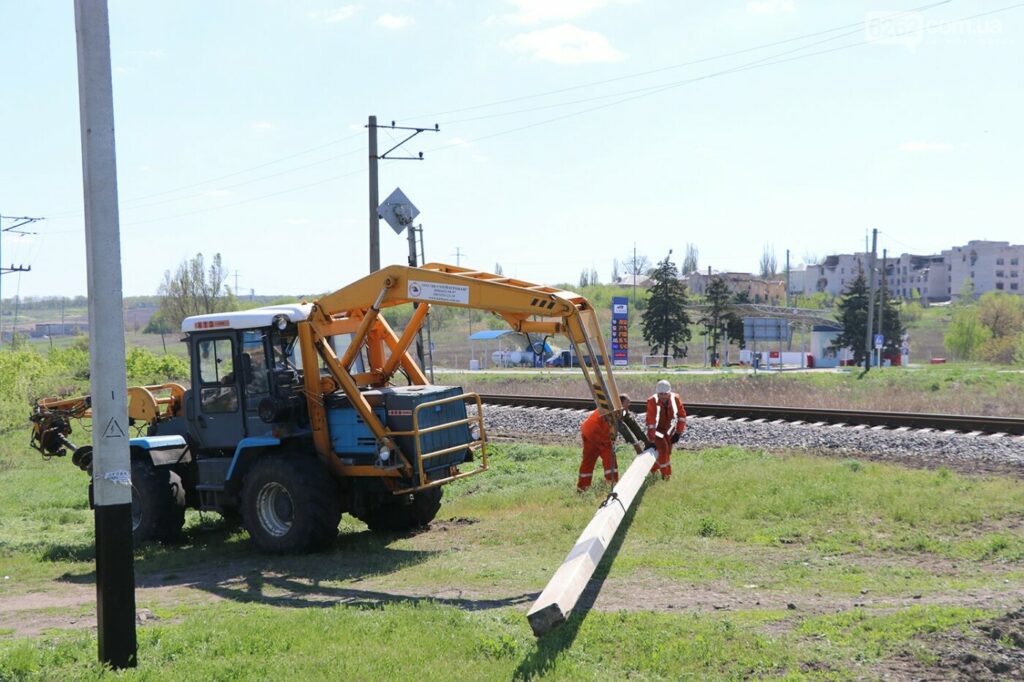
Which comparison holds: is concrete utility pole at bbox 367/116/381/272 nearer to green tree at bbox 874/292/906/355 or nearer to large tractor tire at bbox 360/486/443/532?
large tractor tire at bbox 360/486/443/532

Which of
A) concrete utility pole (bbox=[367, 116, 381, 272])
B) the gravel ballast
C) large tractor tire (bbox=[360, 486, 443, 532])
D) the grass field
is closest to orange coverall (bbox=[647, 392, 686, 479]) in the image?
the grass field

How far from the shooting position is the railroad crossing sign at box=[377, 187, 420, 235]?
20.0 m

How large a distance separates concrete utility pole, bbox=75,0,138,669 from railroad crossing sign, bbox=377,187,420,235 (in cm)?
1352

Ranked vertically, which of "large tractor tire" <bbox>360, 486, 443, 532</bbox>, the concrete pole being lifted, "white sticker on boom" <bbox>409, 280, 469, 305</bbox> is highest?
"white sticker on boom" <bbox>409, 280, 469, 305</bbox>

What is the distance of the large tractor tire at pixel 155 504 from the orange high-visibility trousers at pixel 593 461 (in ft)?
17.1

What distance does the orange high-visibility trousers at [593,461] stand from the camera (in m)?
13.1

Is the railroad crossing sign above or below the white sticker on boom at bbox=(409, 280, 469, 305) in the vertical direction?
above

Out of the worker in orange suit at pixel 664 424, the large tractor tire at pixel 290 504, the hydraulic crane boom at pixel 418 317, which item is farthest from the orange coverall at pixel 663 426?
the large tractor tire at pixel 290 504

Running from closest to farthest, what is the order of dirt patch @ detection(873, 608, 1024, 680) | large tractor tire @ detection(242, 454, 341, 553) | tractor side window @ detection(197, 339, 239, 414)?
dirt patch @ detection(873, 608, 1024, 680), large tractor tire @ detection(242, 454, 341, 553), tractor side window @ detection(197, 339, 239, 414)

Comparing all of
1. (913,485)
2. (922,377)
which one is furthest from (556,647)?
(922,377)

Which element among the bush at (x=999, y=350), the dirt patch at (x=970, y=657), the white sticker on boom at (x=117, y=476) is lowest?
the bush at (x=999, y=350)

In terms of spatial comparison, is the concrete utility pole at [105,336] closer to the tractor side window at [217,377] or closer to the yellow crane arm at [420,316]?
the yellow crane arm at [420,316]

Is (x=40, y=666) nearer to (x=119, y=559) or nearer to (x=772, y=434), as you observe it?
(x=119, y=559)

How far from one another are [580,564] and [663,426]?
6.08m
